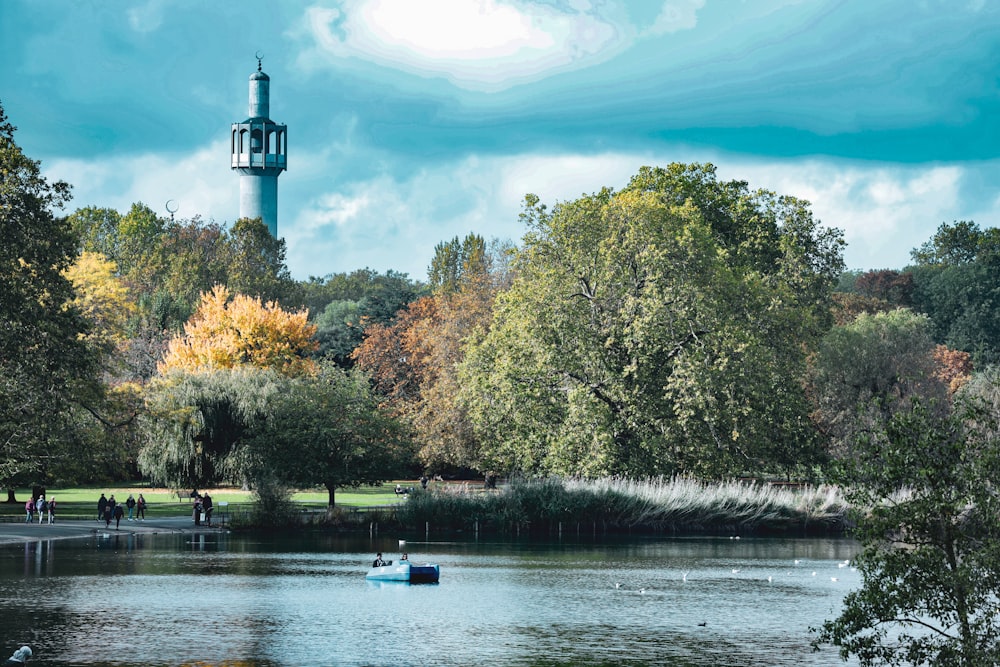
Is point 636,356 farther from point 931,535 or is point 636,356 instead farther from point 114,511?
point 931,535

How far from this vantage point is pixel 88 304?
8462 cm

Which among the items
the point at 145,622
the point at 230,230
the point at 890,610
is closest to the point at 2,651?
the point at 145,622

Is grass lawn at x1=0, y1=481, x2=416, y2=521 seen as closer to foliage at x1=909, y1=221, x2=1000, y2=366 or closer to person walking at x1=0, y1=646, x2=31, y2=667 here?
person walking at x1=0, y1=646, x2=31, y2=667

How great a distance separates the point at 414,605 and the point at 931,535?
18.0m

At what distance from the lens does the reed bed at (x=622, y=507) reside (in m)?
61.7

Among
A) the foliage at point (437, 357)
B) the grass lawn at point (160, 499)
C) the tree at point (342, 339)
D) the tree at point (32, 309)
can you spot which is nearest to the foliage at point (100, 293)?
the grass lawn at point (160, 499)

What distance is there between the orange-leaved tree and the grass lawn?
9364 mm

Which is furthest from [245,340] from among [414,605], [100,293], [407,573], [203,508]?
[414,605]

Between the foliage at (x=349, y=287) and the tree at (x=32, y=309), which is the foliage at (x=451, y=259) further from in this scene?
the tree at (x=32, y=309)

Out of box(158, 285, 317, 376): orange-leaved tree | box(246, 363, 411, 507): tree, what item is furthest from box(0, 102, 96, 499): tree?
box(158, 285, 317, 376): orange-leaved tree

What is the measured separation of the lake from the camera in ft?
87.2

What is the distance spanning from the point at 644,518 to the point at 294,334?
43.4 metres

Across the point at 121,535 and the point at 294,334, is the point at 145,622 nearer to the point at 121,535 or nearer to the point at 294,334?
A: the point at 121,535

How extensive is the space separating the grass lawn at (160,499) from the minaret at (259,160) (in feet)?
266
